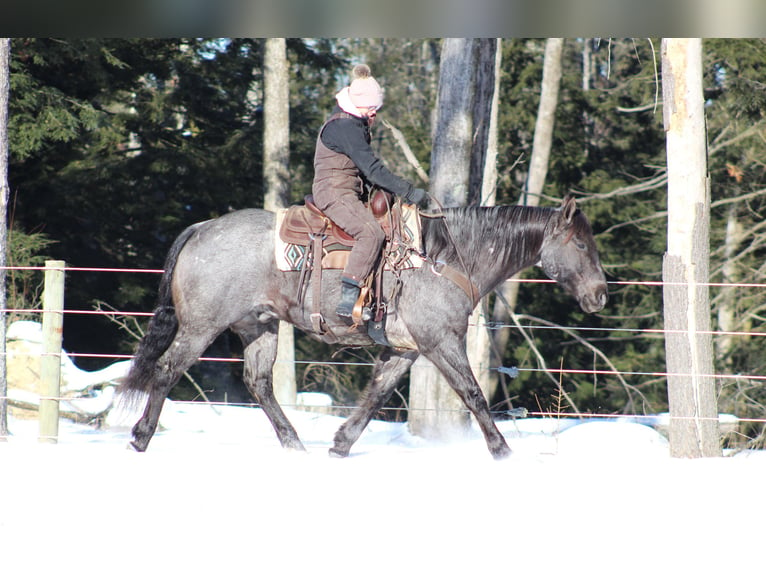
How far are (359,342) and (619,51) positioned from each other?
72.3 ft

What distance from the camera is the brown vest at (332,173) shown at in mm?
6039

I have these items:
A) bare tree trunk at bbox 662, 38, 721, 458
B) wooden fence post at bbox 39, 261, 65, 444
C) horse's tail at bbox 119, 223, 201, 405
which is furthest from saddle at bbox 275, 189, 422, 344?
bare tree trunk at bbox 662, 38, 721, 458

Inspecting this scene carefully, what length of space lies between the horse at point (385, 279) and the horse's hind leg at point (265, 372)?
32cm

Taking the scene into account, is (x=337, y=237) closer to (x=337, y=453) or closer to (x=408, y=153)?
(x=337, y=453)

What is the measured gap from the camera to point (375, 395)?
21.1ft

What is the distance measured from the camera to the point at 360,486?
17.2 feet

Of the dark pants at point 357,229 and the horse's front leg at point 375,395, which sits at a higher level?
the dark pants at point 357,229

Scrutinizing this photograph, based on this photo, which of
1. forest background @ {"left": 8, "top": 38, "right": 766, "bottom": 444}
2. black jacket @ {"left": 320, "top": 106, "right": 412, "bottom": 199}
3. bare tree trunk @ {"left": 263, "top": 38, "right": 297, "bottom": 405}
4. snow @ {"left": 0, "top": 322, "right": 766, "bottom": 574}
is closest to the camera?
snow @ {"left": 0, "top": 322, "right": 766, "bottom": 574}

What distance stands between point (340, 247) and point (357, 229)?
0.90 ft

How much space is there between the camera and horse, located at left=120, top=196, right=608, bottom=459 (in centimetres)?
618

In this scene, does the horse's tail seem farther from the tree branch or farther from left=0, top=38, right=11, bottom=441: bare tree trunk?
the tree branch

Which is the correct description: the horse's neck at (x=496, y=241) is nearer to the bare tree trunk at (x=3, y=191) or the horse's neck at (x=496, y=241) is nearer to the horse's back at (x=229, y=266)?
the horse's back at (x=229, y=266)

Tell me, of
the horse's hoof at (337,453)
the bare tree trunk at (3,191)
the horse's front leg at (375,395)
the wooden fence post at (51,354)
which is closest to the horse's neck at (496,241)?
the horse's front leg at (375,395)

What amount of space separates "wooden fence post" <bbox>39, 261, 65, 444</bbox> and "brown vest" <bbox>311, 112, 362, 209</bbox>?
8.87 feet
